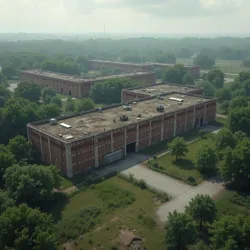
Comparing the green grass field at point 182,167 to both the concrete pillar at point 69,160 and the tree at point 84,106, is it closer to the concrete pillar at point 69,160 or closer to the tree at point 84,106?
the concrete pillar at point 69,160

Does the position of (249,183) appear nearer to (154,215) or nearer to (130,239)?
(154,215)

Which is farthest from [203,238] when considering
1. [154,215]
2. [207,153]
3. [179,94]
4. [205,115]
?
[179,94]

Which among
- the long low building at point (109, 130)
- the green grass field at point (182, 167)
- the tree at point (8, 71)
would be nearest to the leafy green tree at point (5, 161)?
the long low building at point (109, 130)

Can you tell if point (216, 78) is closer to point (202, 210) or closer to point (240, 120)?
point (240, 120)

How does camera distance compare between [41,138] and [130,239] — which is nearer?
[130,239]

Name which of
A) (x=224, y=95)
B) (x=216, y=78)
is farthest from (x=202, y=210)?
(x=216, y=78)
